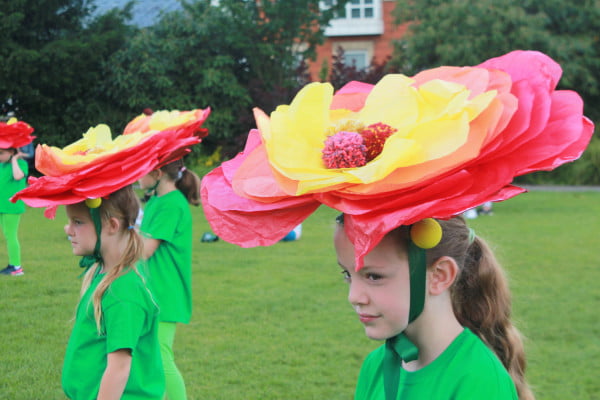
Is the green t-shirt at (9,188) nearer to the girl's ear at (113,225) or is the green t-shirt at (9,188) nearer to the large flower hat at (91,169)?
the girl's ear at (113,225)

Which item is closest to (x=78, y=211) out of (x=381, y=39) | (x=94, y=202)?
(x=94, y=202)

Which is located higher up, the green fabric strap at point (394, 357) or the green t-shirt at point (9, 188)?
the green fabric strap at point (394, 357)

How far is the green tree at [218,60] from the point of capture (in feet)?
86.8

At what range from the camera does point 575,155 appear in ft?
5.30

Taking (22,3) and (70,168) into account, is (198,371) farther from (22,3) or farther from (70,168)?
(22,3)

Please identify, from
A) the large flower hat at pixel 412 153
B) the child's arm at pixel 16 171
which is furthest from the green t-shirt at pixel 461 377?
the child's arm at pixel 16 171

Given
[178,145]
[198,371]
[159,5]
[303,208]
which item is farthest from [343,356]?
[159,5]

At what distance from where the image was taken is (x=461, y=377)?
6.36 feet

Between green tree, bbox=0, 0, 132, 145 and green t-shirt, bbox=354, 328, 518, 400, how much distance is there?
79.7 feet

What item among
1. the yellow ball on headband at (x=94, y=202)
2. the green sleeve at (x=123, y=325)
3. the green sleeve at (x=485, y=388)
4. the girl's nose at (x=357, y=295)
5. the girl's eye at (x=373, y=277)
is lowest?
the green sleeve at (x=123, y=325)

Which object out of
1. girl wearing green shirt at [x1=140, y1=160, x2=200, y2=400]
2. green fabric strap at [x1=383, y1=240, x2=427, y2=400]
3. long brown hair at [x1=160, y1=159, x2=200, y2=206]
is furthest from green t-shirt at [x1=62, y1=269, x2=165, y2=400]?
long brown hair at [x1=160, y1=159, x2=200, y2=206]

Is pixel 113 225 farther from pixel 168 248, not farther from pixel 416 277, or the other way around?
pixel 416 277

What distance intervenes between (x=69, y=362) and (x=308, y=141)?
1.97 m

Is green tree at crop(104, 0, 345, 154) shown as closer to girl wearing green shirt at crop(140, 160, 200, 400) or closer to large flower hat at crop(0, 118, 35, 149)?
large flower hat at crop(0, 118, 35, 149)
